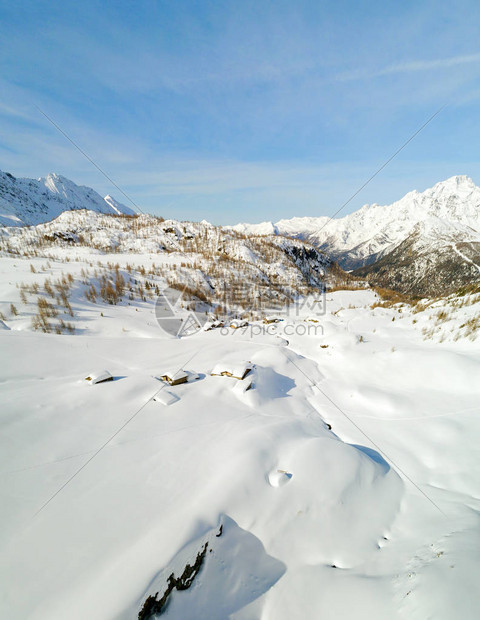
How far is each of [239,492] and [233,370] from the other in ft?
8.77

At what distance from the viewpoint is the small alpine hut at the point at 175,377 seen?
450 centimetres

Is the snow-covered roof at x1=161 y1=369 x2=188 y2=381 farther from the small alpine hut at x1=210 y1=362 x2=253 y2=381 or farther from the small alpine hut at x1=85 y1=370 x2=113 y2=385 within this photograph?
the small alpine hut at x1=85 y1=370 x2=113 y2=385

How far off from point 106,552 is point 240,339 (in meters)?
6.85

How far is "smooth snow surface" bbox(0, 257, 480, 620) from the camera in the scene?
5.25 feet

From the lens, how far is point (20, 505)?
204 cm

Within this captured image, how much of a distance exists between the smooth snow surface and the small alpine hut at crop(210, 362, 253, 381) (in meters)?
0.16

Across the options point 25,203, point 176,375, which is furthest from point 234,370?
point 25,203

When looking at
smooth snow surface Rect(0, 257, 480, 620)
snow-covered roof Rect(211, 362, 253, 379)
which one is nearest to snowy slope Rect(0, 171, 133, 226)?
snow-covered roof Rect(211, 362, 253, 379)

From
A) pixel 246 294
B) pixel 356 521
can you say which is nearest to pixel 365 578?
pixel 356 521

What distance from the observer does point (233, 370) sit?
4992mm

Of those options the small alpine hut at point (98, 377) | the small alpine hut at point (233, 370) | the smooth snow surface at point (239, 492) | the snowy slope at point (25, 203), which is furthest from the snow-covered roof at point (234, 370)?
the snowy slope at point (25, 203)

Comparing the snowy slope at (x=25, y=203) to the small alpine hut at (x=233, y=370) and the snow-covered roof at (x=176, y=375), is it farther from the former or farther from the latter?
the small alpine hut at (x=233, y=370)

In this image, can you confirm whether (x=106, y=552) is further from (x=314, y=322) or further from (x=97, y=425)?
(x=314, y=322)

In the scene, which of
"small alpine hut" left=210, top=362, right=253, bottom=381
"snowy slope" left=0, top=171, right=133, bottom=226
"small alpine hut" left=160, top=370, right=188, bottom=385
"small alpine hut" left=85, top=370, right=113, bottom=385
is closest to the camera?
"small alpine hut" left=85, top=370, right=113, bottom=385
